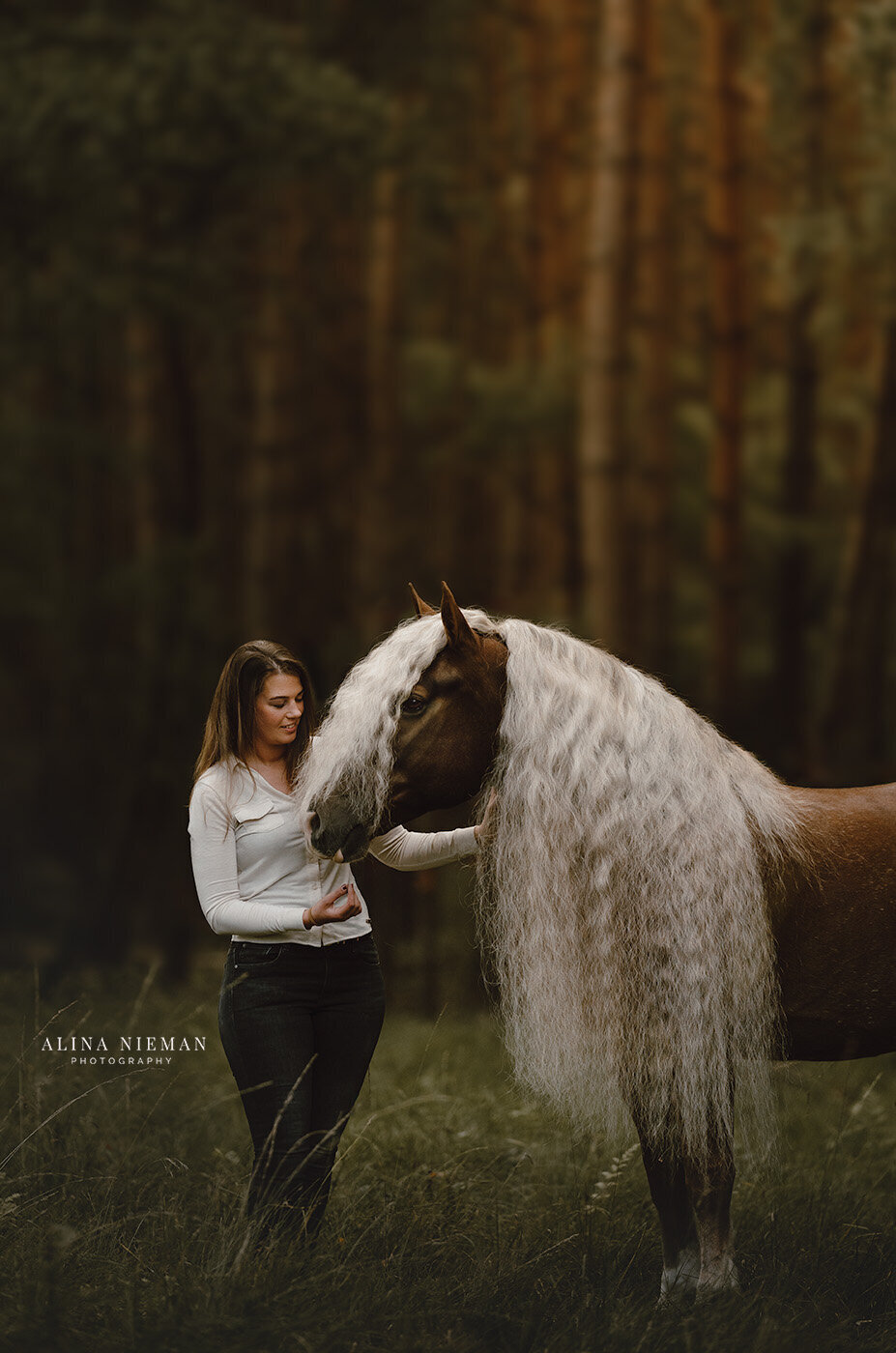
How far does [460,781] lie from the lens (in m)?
3.16

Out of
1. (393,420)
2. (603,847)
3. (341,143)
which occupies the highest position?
(341,143)

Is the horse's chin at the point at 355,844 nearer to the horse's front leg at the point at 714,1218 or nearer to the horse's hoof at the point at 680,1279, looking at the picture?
the horse's front leg at the point at 714,1218

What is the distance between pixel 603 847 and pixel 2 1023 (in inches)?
150

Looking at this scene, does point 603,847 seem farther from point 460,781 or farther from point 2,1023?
point 2,1023

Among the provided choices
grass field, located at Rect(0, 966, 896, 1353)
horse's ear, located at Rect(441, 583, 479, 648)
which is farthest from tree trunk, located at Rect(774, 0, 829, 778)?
horse's ear, located at Rect(441, 583, 479, 648)

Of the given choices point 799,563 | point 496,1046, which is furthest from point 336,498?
point 496,1046

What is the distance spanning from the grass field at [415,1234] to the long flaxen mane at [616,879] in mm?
416

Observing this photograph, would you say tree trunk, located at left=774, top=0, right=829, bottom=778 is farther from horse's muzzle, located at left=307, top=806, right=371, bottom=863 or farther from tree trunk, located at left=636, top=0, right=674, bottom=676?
horse's muzzle, located at left=307, top=806, right=371, bottom=863

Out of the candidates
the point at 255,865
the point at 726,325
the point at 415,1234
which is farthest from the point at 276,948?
the point at 726,325

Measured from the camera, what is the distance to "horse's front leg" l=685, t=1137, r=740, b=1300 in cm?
308

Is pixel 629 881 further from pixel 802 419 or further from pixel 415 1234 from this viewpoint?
pixel 802 419

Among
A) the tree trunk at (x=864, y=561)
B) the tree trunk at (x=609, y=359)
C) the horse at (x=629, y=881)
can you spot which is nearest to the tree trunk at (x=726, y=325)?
the tree trunk at (x=864, y=561)

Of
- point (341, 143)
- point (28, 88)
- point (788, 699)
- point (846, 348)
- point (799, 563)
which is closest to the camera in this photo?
point (28, 88)

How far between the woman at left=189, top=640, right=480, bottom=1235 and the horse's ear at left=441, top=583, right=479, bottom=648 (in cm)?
50
